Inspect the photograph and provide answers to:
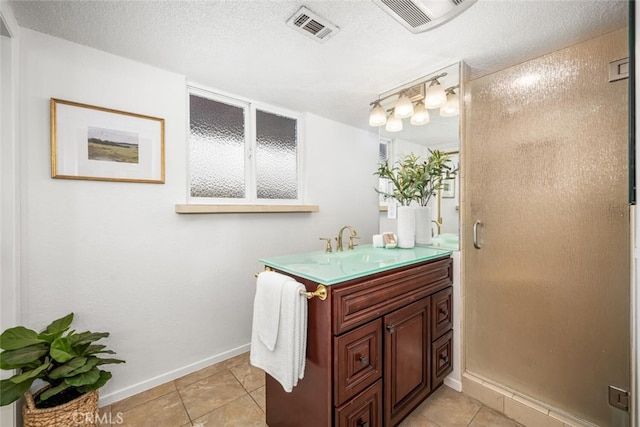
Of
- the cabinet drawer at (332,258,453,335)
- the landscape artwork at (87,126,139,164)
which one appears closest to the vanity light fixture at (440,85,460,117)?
the cabinet drawer at (332,258,453,335)

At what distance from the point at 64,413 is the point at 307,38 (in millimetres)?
2250

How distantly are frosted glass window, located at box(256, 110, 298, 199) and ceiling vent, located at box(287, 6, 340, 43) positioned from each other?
1116 mm

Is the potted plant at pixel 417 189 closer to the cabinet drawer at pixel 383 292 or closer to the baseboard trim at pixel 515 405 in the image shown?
the cabinet drawer at pixel 383 292

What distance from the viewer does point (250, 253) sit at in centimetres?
236

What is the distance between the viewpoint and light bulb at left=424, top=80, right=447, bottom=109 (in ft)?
6.06

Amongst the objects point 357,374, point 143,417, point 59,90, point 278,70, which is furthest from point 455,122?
point 143,417

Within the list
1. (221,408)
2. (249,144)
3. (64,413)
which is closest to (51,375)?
(64,413)

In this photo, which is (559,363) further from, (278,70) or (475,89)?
(278,70)

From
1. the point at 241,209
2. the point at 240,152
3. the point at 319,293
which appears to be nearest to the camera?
the point at 319,293

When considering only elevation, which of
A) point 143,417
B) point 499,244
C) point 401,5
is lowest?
point 143,417

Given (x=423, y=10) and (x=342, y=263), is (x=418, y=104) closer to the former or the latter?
(x=423, y=10)

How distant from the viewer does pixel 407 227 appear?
2010 mm

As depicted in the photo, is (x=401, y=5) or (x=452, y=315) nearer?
(x=401, y=5)

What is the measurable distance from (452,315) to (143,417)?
205 cm
